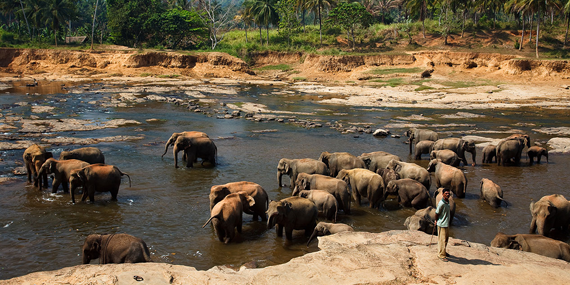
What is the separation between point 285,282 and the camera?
731 centimetres

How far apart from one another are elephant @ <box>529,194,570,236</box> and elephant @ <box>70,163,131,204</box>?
38.0ft

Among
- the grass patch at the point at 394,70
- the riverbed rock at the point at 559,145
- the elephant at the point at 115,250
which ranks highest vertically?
the grass patch at the point at 394,70

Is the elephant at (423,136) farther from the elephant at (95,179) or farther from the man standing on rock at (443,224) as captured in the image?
the elephant at (95,179)

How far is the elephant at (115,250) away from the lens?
809 centimetres

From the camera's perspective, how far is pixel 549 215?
1048 centimetres

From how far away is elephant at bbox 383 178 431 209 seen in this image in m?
12.7

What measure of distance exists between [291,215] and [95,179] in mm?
6328

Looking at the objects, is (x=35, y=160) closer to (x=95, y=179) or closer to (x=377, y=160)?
(x=95, y=179)

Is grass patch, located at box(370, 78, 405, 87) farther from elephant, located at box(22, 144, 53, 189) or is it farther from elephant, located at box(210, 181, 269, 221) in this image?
elephant, located at box(22, 144, 53, 189)

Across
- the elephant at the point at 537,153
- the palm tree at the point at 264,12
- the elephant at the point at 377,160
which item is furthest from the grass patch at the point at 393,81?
the elephant at the point at 377,160

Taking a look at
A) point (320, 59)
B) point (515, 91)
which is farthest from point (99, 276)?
point (320, 59)

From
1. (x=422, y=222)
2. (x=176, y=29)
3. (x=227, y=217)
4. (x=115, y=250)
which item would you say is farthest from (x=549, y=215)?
(x=176, y=29)

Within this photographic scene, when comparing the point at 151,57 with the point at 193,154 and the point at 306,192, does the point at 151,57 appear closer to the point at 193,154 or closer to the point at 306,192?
the point at 193,154

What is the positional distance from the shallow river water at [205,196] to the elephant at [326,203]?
0.59 metres
